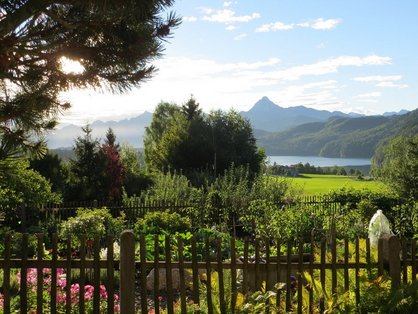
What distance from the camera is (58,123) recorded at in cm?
708

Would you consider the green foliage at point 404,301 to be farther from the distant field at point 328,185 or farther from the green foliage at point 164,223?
the distant field at point 328,185

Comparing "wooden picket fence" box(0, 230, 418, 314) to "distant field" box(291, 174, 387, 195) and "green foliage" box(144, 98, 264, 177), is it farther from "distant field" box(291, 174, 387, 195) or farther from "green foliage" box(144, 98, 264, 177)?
"distant field" box(291, 174, 387, 195)

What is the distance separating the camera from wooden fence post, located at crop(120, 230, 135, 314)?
14.3ft

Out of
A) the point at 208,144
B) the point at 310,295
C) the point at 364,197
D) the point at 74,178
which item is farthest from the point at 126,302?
the point at 208,144

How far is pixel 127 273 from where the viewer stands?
439 cm

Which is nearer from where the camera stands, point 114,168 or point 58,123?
point 58,123

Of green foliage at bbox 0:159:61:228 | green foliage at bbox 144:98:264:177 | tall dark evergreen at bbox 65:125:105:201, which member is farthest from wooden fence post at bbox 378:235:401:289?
green foliage at bbox 144:98:264:177

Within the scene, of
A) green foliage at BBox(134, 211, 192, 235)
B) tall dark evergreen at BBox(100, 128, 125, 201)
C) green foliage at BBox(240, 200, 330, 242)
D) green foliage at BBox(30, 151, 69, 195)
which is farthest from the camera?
tall dark evergreen at BBox(100, 128, 125, 201)

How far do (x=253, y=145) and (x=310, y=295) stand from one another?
28.8 metres

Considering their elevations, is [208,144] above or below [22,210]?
above

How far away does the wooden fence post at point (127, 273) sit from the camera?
171 inches

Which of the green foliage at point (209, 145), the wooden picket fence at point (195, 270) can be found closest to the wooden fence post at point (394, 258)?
the wooden picket fence at point (195, 270)

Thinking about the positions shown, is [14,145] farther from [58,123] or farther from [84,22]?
[84,22]

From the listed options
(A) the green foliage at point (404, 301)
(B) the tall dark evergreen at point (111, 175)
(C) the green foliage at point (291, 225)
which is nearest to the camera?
(A) the green foliage at point (404, 301)
